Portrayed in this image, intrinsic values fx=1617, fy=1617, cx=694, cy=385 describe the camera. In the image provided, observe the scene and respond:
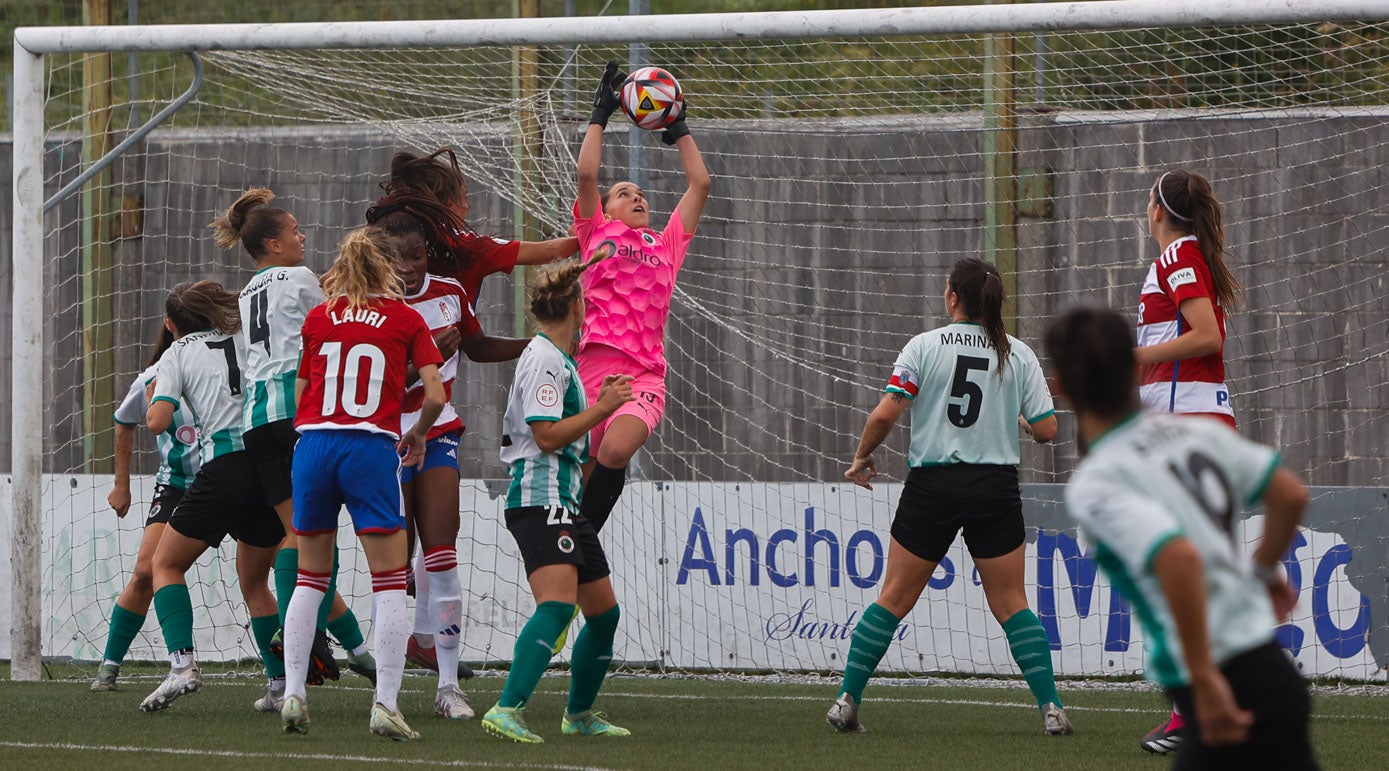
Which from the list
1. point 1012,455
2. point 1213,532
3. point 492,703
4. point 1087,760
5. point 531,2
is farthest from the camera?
point 531,2

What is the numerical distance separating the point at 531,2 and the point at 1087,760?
5.79 metres

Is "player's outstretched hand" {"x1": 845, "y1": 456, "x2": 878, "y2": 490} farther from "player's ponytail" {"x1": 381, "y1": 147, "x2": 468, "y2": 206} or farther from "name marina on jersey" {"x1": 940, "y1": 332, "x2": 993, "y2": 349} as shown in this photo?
"player's ponytail" {"x1": 381, "y1": 147, "x2": 468, "y2": 206}

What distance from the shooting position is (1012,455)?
5.79 metres

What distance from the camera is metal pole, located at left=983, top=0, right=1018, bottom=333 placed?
870 centimetres

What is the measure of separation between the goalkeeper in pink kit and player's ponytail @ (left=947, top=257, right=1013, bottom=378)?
1.27 meters

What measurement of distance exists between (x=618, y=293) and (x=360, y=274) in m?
1.35

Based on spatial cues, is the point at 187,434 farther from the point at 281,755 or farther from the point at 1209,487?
the point at 1209,487

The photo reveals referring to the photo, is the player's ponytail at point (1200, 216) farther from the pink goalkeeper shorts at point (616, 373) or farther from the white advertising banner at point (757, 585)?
the white advertising banner at point (757, 585)

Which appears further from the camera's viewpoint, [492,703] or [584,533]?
[492,703]

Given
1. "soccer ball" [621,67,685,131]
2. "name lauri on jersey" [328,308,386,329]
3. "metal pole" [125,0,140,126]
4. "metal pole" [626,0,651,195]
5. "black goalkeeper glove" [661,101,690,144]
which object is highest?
"metal pole" [125,0,140,126]

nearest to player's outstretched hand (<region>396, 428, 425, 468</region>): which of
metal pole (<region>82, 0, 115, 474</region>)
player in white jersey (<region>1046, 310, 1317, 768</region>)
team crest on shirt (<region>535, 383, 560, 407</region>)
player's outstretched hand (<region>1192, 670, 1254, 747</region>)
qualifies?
team crest on shirt (<region>535, 383, 560, 407</region>)

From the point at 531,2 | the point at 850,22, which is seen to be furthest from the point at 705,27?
the point at 531,2

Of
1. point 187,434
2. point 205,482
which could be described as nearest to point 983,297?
point 205,482

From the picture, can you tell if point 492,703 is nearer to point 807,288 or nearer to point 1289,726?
point 807,288
